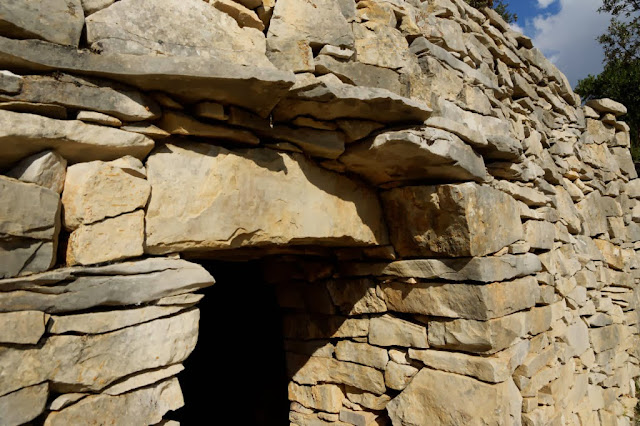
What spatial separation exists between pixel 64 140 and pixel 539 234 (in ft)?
9.84

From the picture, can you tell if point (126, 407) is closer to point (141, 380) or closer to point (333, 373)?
point (141, 380)

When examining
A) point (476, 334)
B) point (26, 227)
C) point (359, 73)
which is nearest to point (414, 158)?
point (359, 73)

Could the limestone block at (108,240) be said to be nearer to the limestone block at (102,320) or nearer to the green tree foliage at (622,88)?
the limestone block at (102,320)

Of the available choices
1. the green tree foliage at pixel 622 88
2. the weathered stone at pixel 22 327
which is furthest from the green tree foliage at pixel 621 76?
the weathered stone at pixel 22 327

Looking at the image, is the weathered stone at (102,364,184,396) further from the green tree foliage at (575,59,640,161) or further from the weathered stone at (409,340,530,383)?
the green tree foliage at (575,59,640,161)

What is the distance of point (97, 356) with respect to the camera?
1480 mm

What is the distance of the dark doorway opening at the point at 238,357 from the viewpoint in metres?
4.10

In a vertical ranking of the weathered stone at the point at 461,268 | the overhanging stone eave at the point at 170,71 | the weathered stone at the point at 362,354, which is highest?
the overhanging stone eave at the point at 170,71

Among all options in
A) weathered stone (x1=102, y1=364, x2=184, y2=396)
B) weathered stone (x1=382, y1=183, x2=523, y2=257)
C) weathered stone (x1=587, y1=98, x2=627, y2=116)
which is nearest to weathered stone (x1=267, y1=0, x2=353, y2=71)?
weathered stone (x1=382, y1=183, x2=523, y2=257)

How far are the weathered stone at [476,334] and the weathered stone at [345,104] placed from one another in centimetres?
120

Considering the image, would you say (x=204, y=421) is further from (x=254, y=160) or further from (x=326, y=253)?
(x=254, y=160)

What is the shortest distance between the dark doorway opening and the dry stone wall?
2.79 feet

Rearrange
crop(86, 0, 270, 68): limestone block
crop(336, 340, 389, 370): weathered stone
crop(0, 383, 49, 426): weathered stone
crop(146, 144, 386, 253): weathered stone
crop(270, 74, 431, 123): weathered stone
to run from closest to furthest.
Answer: crop(0, 383, 49, 426): weathered stone → crop(86, 0, 270, 68): limestone block → crop(146, 144, 386, 253): weathered stone → crop(270, 74, 431, 123): weathered stone → crop(336, 340, 389, 370): weathered stone

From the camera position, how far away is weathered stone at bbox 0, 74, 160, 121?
143 cm
